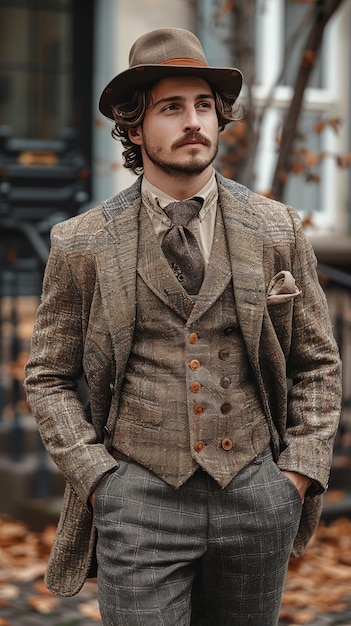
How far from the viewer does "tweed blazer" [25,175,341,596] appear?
3242mm

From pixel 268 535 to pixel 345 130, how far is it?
32.4 ft

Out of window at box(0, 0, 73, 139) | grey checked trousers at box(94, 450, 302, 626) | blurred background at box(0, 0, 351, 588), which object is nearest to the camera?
grey checked trousers at box(94, 450, 302, 626)

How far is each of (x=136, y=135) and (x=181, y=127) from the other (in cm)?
25

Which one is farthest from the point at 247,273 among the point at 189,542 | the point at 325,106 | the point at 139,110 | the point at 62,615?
the point at 325,106

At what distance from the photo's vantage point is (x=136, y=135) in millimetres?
3400

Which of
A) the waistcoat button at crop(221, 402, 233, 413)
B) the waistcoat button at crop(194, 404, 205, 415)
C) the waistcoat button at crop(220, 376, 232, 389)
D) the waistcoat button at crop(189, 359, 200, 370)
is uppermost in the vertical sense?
the waistcoat button at crop(189, 359, 200, 370)

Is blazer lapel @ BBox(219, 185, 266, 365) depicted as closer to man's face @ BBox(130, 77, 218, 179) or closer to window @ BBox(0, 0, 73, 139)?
man's face @ BBox(130, 77, 218, 179)

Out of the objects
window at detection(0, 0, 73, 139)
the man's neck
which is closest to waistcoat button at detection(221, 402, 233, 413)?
the man's neck

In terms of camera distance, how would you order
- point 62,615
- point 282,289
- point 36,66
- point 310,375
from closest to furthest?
point 282,289 < point 310,375 < point 62,615 < point 36,66

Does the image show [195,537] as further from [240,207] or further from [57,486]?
[57,486]

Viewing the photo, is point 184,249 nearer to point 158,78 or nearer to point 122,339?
point 122,339

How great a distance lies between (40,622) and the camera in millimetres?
5488

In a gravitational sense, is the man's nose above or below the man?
above

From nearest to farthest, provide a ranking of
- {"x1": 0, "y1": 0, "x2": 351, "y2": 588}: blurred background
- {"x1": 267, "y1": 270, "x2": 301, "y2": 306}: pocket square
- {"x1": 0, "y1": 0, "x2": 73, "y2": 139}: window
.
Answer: {"x1": 267, "y1": 270, "x2": 301, "y2": 306}: pocket square → {"x1": 0, "y1": 0, "x2": 351, "y2": 588}: blurred background → {"x1": 0, "y1": 0, "x2": 73, "y2": 139}: window
